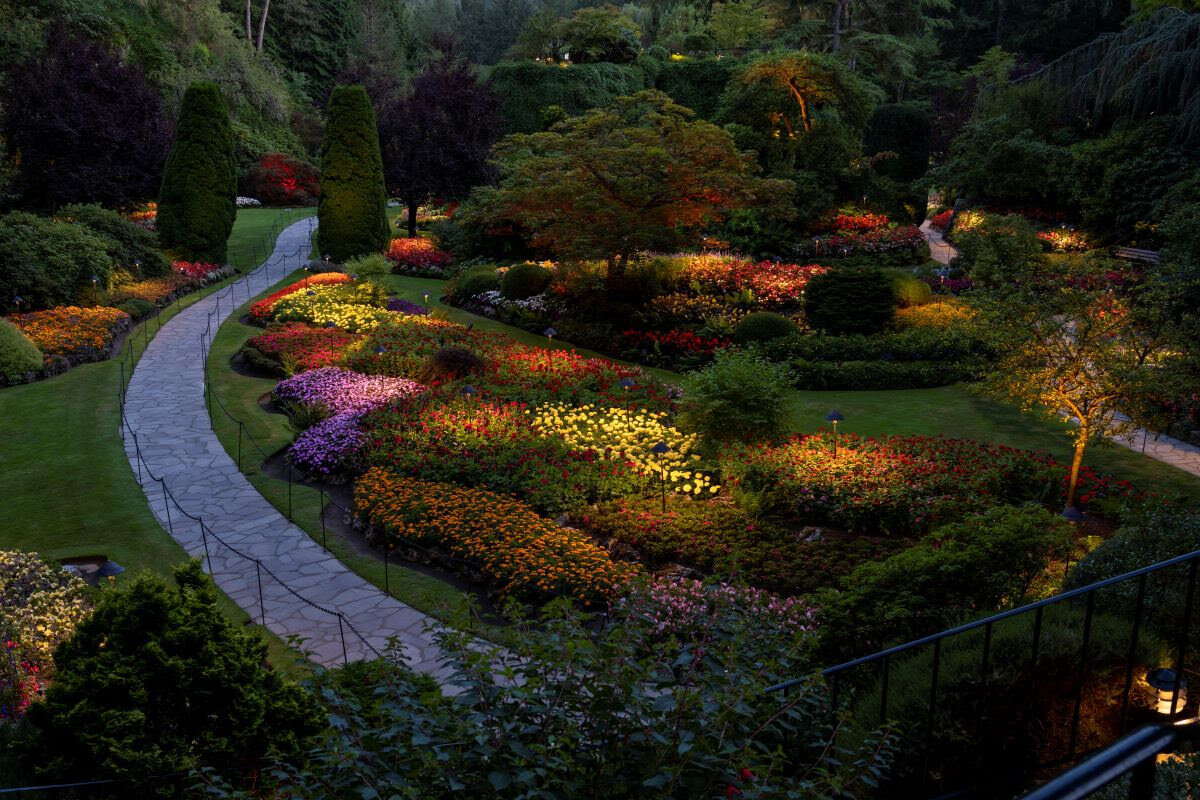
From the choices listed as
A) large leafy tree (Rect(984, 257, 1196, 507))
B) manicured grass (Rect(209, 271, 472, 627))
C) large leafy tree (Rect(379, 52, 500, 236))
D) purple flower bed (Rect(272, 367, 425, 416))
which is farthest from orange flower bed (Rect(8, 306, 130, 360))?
large leafy tree (Rect(984, 257, 1196, 507))

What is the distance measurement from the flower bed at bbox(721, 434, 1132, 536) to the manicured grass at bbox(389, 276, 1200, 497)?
4.29 feet

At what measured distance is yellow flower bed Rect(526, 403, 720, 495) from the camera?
11656 millimetres

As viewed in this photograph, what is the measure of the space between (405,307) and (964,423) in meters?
14.4

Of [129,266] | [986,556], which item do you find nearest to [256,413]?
[129,266]

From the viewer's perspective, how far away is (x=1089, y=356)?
10711mm

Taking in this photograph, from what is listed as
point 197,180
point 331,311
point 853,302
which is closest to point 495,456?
point 853,302

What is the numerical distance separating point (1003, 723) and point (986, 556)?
2108mm

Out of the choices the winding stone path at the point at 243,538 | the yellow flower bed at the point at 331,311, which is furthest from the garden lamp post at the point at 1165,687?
the yellow flower bed at the point at 331,311

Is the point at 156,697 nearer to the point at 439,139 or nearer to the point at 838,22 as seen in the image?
the point at 439,139

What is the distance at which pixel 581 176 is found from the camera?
2091cm

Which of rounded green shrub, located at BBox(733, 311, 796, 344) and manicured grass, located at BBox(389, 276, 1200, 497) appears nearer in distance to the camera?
manicured grass, located at BBox(389, 276, 1200, 497)

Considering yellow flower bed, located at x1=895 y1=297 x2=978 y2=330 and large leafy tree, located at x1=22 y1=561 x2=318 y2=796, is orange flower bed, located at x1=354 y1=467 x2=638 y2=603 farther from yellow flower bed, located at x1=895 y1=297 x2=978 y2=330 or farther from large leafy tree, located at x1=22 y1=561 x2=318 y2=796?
yellow flower bed, located at x1=895 y1=297 x2=978 y2=330

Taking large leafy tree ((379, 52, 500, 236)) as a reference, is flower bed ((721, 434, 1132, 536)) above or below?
below

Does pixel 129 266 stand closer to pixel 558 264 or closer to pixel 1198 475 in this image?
pixel 558 264
